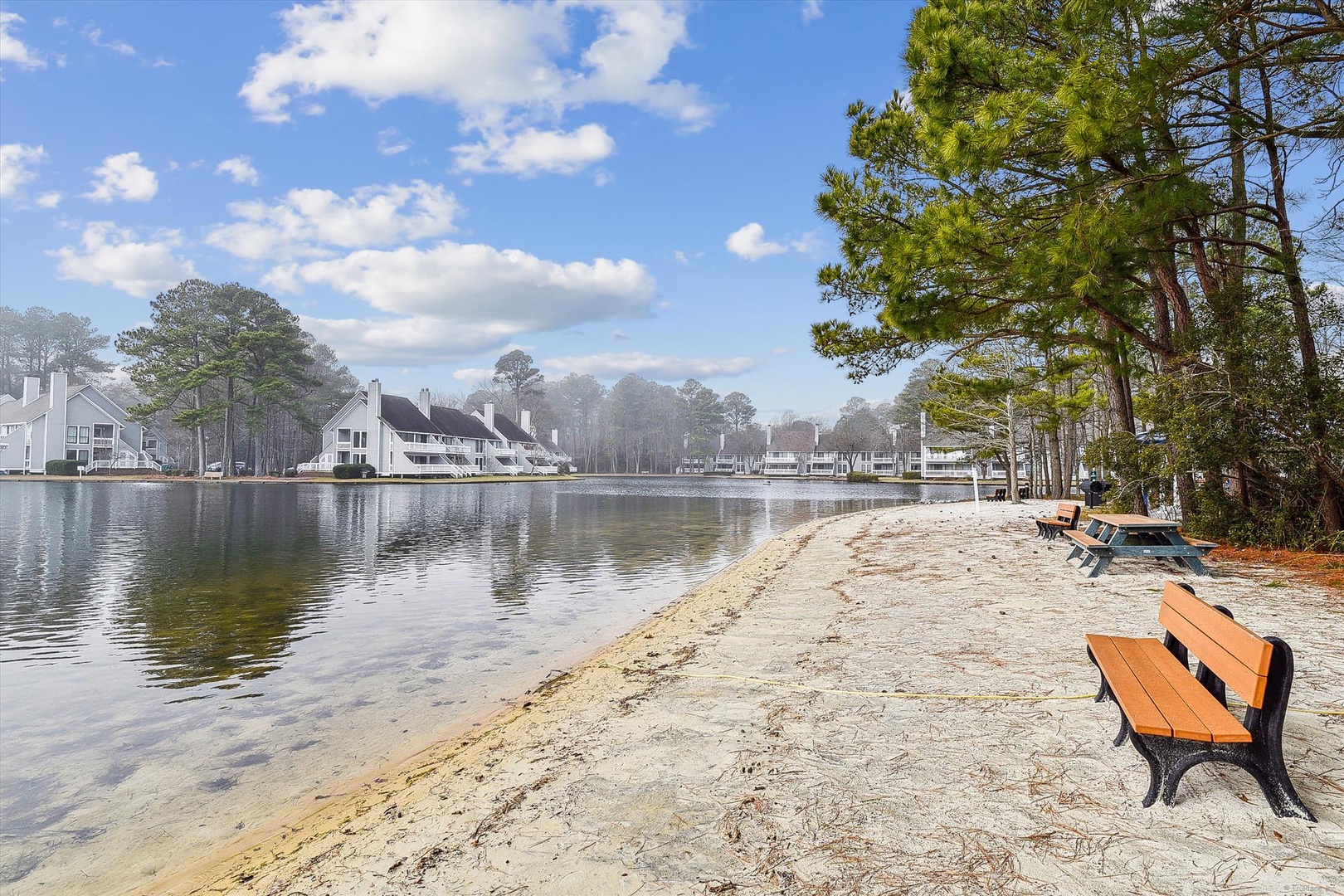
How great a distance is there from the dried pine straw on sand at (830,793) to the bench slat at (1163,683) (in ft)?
1.52

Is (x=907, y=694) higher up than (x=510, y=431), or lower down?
lower down

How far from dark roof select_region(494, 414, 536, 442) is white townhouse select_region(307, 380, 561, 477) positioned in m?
8.14

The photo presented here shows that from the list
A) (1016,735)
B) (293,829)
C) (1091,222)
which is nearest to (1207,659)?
(1016,735)

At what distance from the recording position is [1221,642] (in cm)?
342

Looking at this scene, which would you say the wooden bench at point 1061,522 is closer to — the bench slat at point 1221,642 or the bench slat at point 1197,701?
the bench slat at point 1221,642

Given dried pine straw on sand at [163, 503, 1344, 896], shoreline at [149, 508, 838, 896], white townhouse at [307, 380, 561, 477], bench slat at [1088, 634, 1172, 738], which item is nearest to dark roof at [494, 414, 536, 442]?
white townhouse at [307, 380, 561, 477]

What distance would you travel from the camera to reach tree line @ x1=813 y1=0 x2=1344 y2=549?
903 cm

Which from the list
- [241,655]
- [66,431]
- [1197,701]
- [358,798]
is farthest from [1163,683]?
[66,431]

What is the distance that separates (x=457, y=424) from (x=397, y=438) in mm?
11557

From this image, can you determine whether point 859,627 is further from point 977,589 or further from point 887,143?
point 887,143

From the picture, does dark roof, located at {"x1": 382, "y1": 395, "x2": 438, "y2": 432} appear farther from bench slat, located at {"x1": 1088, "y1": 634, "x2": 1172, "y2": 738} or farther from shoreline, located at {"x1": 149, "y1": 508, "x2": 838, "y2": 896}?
bench slat, located at {"x1": 1088, "y1": 634, "x2": 1172, "y2": 738}

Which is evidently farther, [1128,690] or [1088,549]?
[1088,549]

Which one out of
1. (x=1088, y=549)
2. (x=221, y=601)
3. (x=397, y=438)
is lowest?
(x=221, y=601)

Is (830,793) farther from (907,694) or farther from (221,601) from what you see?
(221,601)
